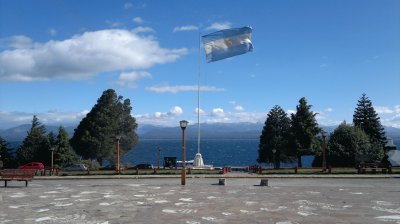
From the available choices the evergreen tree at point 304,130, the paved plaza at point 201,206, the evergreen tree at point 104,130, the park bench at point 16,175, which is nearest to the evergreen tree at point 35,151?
the evergreen tree at point 104,130

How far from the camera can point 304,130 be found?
6475cm

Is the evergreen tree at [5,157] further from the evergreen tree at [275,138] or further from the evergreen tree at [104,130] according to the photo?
the evergreen tree at [275,138]

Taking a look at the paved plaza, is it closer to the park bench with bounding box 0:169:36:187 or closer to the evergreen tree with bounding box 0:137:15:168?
the park bench with bounding box 0:169:36:187

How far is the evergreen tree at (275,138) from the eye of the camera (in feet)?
227

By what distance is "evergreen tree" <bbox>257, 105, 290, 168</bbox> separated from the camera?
69.3 metres

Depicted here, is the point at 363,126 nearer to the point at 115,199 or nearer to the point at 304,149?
the point at 304,149

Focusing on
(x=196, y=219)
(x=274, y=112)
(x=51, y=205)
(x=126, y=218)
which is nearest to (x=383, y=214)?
(x=196, y=219)

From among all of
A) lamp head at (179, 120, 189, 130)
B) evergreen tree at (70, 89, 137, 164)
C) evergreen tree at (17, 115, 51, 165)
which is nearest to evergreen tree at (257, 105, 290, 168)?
evergreen tree at (70, 89, 137, 164)

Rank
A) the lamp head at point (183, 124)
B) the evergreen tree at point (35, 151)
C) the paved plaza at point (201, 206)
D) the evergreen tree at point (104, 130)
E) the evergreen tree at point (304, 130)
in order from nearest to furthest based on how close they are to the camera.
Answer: the paved plaza at point (201, 206), the lamp head at point (183, 124), the evergreen tree at point (304, 130), the evergreen tree at point (35, 151), the evergreen tree at point (104, 130)

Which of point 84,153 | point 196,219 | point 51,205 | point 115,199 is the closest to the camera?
point 196,219

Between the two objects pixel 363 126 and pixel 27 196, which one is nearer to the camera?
pixel 27 196

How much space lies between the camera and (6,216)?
14969 millimetres

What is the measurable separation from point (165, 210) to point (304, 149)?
5084 cm

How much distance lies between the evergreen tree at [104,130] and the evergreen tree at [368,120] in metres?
42.1
